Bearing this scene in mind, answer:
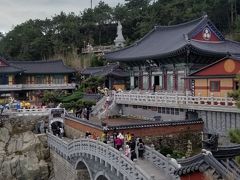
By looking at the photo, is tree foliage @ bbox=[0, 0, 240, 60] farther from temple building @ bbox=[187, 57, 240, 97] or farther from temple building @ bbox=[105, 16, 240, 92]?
temple building @ bbox=[187, 57, 240, 97]

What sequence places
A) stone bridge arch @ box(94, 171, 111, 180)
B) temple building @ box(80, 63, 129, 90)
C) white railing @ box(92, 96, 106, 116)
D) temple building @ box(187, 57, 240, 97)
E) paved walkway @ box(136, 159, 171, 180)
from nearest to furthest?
paved walkway @ box(136, 159, 171, 180) → stone bridge arch @ box(94, 171, 111, 180) → temple building @ box(187, 57, 240, 97) → white railing @ box(92, 96, 106, 116) → temple building @ box(80, 63, 129, 90)

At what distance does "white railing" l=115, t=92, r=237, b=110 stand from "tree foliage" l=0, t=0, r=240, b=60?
112ft

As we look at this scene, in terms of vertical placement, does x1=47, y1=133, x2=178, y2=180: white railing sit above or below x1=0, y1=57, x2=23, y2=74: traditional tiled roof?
below

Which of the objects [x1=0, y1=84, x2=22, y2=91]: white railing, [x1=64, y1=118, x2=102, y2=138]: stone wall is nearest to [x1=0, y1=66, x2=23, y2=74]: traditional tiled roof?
[x1=0, y1=84, x2=22, y2=91]: white railing

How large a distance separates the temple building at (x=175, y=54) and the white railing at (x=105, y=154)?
457 inches

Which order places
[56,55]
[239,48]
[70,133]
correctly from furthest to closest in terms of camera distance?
[56,55]
[239,48]
[70,133]

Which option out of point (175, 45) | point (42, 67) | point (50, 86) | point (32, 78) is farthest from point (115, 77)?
point (175, 45)

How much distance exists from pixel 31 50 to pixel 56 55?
539 cm

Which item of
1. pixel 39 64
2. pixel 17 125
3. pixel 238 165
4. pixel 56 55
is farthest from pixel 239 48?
pixel 56 55

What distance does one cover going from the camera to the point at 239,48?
39.0 meters

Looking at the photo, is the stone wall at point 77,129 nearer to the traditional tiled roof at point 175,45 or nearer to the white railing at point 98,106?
the white railing at point 98,106

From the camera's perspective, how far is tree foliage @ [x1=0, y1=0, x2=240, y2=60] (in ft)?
231

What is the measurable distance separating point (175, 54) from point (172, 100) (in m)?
A: 5.46

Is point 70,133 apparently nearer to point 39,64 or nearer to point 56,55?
point 39,64
